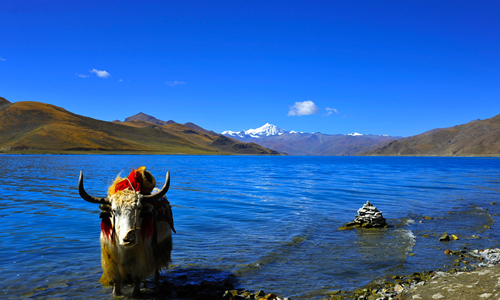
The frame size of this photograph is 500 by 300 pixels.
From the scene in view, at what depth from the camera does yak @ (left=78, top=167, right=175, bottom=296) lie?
5.30 m

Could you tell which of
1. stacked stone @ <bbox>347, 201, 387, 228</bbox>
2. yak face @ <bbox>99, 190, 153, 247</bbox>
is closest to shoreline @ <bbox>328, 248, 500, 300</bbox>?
yak face @ <bbox>99, 190, 153, 247</bbox>

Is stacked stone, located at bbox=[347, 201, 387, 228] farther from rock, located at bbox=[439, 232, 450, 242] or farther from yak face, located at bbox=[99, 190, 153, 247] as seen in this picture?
yak face, located at bbox=[99, 190, 153, 247]

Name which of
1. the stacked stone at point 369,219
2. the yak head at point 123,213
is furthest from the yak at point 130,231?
the stacked stone at point 369,219

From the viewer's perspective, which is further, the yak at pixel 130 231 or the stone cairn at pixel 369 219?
the stone cairn at pixel 369 219

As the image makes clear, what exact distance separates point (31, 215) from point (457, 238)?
1689 centimetres

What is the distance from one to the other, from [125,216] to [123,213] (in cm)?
6

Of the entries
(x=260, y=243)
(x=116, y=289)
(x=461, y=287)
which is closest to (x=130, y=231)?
(x=116, y=289)

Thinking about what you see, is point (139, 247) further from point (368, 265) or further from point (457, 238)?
point (457, 238)

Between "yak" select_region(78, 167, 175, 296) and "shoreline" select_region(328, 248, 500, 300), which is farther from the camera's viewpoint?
"shoreline" select_region(328, 248, 500, 300)

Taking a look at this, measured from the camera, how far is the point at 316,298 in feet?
20.0

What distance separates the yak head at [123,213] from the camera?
5203mm

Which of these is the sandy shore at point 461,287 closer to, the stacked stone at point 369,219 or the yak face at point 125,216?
the yak face at point 125,216

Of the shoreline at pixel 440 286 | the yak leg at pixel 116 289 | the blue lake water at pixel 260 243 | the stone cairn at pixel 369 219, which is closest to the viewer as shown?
the shoreline at pixel 440 286

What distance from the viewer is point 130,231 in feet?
17.0
